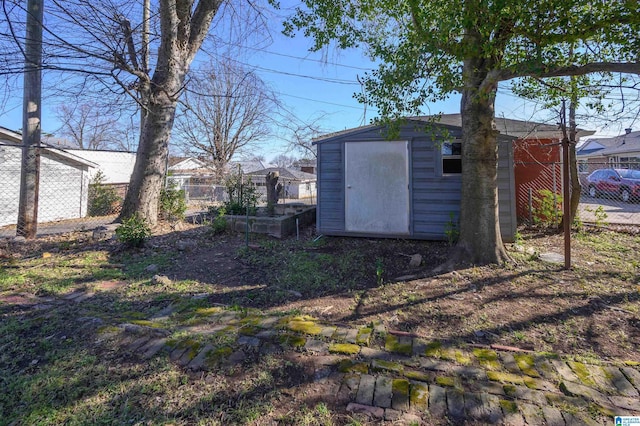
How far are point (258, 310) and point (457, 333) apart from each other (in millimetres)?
1772

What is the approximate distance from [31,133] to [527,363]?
25.5ft

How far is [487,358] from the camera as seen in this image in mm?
2260

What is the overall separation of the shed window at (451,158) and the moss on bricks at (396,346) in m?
3.97

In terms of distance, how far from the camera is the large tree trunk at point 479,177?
4.23m

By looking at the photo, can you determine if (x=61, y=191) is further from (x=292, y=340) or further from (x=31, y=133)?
(x=292, y=340)

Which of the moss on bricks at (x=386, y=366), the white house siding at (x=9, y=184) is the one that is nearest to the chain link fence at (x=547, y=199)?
the moss on bricks at (x=386, y=366)

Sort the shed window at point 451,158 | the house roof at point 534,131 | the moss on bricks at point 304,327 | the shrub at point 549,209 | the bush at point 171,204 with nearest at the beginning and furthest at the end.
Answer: the moss on bricks at point 304,327 → the shed window at point 451,158 → the shrub at point 549,209 → the house roof at point 534,131 → the bush at point 171,204

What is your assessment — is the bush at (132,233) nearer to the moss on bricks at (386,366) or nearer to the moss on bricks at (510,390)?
the moss on bricks at (386,366)

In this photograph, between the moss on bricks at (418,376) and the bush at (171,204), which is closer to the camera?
the moss on bricks at (418,376)

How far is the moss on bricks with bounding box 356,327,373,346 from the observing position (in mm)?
2395

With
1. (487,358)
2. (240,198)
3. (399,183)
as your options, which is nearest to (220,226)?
(240,198)

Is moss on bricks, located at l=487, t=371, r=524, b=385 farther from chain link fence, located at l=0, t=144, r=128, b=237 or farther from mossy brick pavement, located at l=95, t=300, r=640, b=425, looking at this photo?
chain link fence, located at l=0, t=144, r=128, b=237

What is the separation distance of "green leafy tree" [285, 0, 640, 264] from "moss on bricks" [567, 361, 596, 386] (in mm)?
2144

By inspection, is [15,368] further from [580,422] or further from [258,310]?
[580,422]
